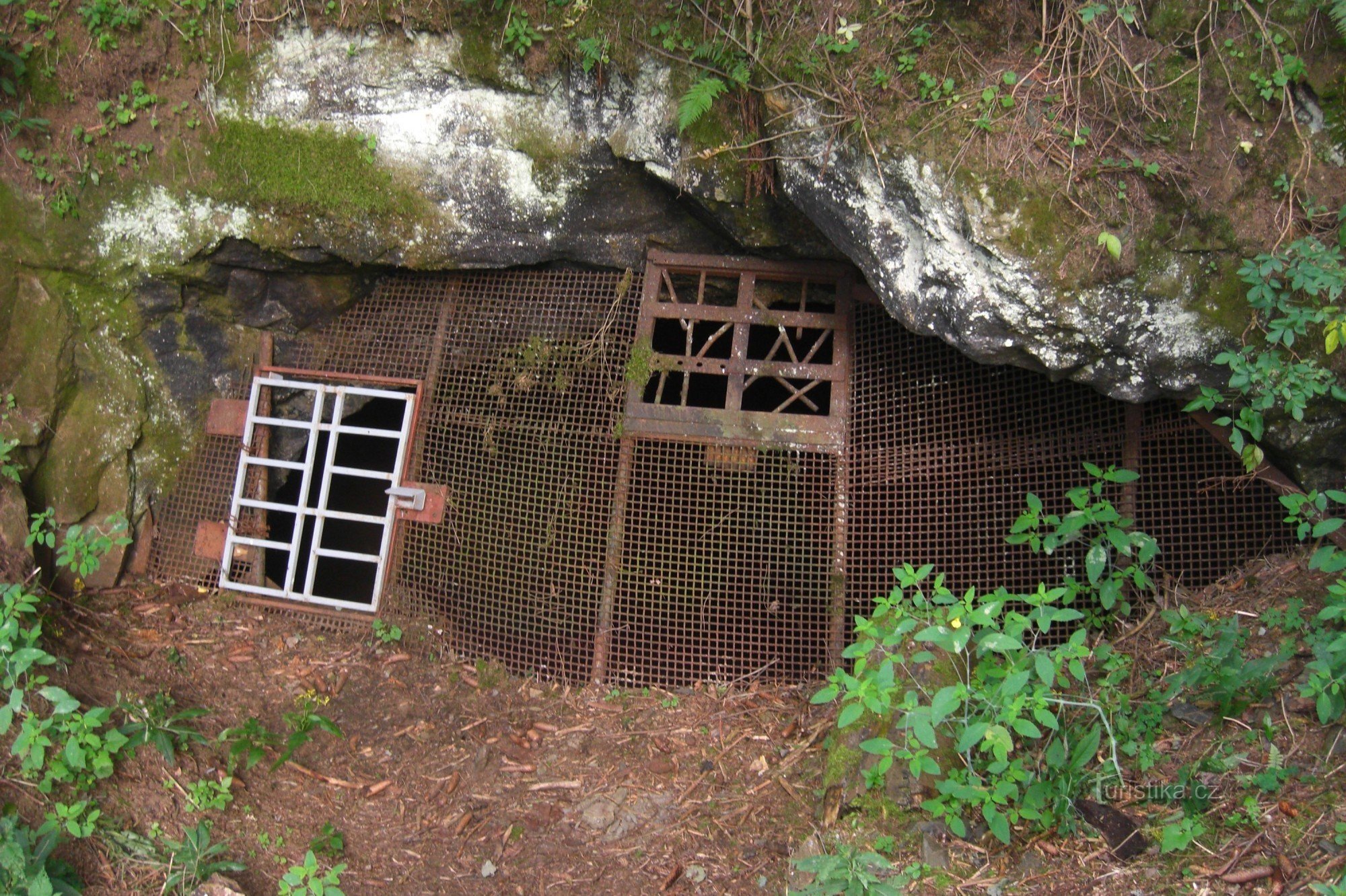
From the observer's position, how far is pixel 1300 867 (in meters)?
2.75

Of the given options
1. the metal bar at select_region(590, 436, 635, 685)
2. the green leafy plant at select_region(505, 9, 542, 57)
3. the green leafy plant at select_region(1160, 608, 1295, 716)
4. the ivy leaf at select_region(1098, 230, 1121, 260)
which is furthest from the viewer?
the metal bar at select_region(590, 436, 635, 685)

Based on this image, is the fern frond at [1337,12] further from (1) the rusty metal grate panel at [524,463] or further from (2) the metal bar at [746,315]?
(1) the rusty metal grate panel at [524,463]

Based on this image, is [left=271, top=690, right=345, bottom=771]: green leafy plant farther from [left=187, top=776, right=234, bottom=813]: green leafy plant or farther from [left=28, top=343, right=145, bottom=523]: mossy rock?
[left=28, top=343, right=145, bottom=523]: mossy rock

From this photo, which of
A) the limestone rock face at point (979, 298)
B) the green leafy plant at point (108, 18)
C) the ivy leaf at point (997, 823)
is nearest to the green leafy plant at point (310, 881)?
the ivy leaf at point (997, 823)

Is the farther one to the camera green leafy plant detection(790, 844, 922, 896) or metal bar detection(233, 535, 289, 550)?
metal bar detection(233, 535, 289, 550)

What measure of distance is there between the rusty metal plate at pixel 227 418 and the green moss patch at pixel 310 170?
1182 mm

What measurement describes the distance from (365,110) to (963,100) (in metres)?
3.00

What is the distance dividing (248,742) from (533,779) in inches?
50.0

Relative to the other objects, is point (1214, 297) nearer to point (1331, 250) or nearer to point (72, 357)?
point (1331, 250)

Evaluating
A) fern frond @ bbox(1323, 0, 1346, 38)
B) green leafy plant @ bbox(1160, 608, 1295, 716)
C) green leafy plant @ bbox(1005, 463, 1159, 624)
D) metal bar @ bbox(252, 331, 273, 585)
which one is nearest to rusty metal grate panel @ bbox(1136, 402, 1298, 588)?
green leafy plant @ bbox(1005, 463, 1159, 624)

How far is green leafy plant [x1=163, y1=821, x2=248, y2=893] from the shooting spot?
11.3 feet

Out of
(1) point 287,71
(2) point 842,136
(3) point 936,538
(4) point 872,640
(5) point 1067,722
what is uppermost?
(1) point 287,71

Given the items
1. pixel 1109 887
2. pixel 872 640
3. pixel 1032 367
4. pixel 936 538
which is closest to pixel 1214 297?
pixel 1032 367

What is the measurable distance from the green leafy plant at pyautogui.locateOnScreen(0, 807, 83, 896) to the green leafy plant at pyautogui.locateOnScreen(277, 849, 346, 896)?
28.1 inches
